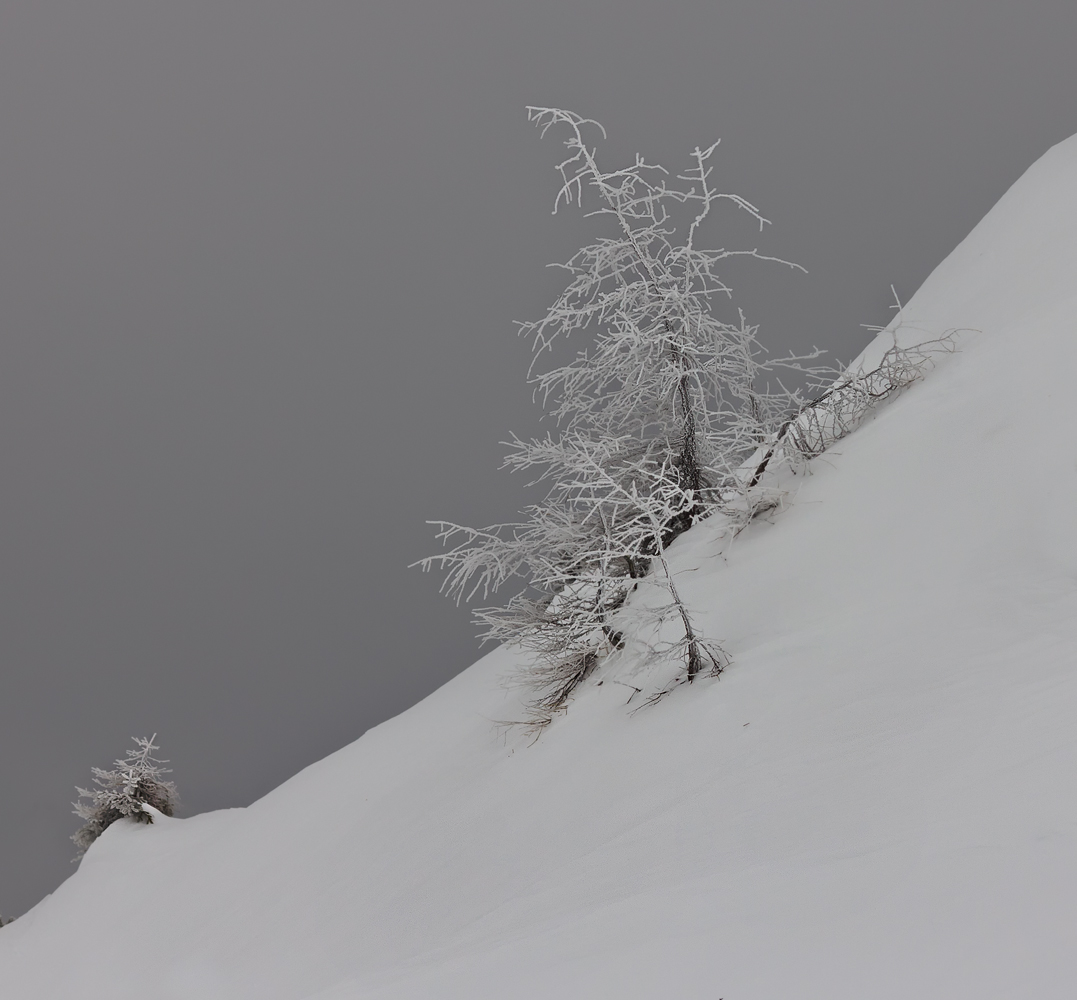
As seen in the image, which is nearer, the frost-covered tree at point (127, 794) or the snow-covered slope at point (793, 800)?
the snow-covered slope at point (793, 800)

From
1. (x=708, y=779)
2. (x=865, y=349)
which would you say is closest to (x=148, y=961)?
(x=708, y=779)

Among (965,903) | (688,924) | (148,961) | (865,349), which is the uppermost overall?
(865,349)

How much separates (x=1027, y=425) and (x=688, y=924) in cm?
316

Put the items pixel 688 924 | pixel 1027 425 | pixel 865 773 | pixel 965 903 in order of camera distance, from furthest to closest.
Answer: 1. pixel 1027 425
2. pixel 865 773
3. pixel 688 924
4. pixel 965 903

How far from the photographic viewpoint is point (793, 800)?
368cm

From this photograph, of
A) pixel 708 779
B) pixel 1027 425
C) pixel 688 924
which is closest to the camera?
pixel 688 924

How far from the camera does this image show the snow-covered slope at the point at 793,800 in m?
2.87

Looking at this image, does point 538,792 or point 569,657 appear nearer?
point 538,792

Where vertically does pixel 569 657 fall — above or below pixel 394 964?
above

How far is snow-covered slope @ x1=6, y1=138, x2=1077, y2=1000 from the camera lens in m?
2.87

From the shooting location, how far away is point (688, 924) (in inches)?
129

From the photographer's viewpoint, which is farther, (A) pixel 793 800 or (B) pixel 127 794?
(B) pixel 127 794

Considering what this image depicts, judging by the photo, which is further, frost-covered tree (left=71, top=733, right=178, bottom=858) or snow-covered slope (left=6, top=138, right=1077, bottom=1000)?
frost-covered tree (left=71, top=733, right=178, bottom=858)

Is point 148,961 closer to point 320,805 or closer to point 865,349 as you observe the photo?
point 320,805
